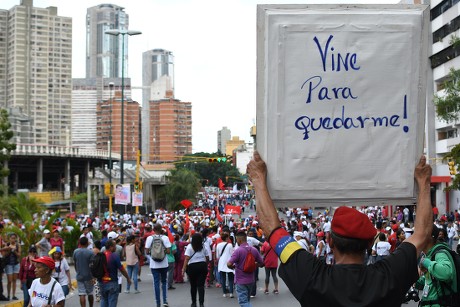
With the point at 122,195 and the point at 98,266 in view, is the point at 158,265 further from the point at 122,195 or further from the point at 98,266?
the point at 122,195

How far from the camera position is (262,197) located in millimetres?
3154

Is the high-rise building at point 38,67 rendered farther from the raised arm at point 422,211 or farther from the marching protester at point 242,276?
the raised arm at point 422,211

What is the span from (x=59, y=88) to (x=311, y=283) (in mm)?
174856

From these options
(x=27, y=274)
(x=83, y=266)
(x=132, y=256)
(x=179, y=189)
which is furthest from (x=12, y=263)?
(x=179, y=189)

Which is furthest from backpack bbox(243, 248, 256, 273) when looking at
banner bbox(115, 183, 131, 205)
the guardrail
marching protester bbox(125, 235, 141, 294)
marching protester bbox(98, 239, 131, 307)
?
the guardrail

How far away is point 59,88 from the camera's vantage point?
6713 inches

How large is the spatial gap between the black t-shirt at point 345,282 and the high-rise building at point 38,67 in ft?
505

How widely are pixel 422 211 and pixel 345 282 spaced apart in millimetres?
814

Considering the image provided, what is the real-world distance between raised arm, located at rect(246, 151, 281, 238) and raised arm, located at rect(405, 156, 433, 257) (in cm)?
67

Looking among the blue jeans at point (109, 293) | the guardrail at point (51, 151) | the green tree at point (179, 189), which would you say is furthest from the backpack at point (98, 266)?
the guardrail at point (51, 151)

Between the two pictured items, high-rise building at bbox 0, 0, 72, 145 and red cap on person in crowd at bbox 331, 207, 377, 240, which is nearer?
red cap on person in crowd at bbox 331, 207, 377, 240

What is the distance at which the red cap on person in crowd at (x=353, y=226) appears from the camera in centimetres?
277

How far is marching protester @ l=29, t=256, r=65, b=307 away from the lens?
716 centimetres

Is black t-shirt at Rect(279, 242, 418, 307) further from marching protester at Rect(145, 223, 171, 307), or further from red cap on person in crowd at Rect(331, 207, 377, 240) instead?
marching protester at Rect(145, 223, 171, 307)
